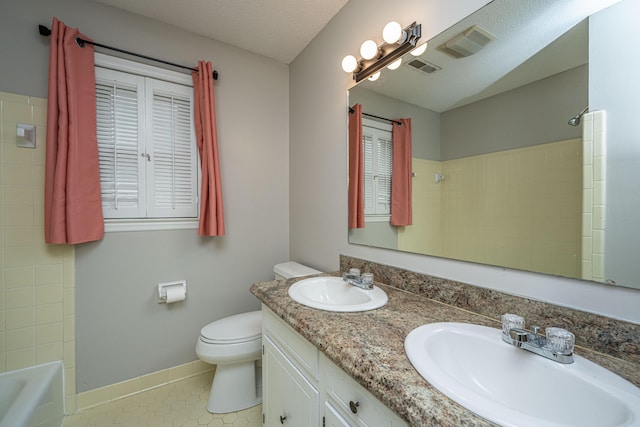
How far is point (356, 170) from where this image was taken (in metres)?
1.47

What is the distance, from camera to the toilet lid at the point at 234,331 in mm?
1461

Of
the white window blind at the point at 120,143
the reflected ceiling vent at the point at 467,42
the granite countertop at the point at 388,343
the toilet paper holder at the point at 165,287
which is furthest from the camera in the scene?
the toilet paper holder at the point at 165,287

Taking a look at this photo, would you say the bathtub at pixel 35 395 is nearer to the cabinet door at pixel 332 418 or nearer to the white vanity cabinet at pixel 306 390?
the white vanity cabinet at pixel 306 390

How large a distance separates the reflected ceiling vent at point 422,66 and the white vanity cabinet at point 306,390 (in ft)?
4.03

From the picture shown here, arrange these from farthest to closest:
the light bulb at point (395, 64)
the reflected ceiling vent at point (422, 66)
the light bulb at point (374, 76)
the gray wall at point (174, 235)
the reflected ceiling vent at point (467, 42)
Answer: the gray wall at point (174, 235) → the light bulb at point (374, 76) → the light bulb at point (395, 64) → the reflected ceiling vent at point (422, 66) → the reflected ceiling vent at point (467, 42)

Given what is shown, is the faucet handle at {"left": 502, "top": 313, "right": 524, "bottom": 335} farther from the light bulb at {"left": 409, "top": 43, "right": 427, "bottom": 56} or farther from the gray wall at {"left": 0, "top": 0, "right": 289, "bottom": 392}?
the gray wall at {"left": 0, "top": 0, "right": 289, "bottom": 392}

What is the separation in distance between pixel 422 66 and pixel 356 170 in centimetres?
59

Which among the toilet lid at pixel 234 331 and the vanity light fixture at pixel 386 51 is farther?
the toilet lid at pixel 234 331

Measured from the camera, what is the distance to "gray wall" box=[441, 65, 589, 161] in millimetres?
712

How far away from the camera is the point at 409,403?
1.56 feet

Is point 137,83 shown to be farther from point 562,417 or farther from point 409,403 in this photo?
point 562,417

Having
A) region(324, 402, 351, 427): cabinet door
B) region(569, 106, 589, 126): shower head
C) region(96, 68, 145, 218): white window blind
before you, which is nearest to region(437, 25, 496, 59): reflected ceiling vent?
region(569, 106, 589, 126): shower head

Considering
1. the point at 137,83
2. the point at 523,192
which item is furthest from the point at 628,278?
the point at 137,83

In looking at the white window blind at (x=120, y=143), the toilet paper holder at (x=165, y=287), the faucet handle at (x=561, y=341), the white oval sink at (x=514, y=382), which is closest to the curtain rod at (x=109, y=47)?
the white window blind at (x=120, y=143)
